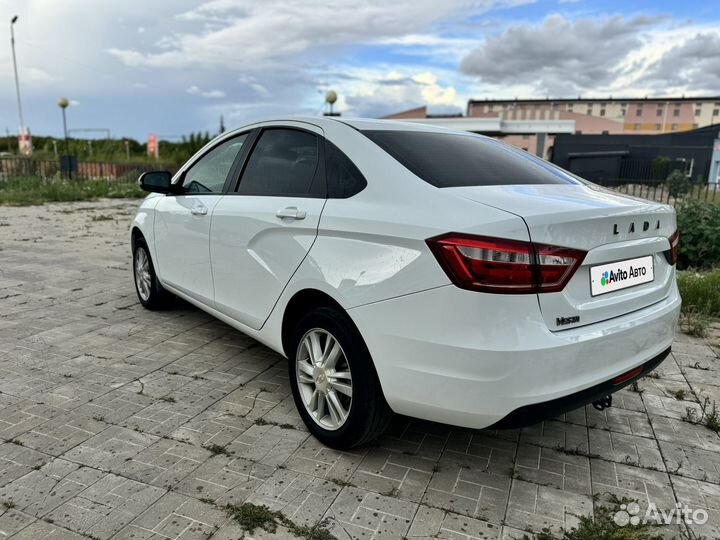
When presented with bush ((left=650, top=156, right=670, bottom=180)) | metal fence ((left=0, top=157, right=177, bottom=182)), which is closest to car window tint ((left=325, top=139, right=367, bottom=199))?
metal fence ((left=0, top=157, right=177, bottom=182))

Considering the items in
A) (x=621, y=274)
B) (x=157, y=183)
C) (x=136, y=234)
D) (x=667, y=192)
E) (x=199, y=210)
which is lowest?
(x=667, y=192)

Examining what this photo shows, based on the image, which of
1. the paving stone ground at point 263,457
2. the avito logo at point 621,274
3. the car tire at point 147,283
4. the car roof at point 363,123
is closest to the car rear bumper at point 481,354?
the avito logo at point 621,274

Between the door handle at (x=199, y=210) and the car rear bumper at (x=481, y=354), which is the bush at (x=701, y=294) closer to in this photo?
the car rear bumper at (x=481, y=354)

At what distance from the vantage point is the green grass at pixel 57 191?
49.6ft

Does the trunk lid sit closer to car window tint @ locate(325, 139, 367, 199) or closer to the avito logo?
the avito logo

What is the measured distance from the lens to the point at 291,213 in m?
2.90

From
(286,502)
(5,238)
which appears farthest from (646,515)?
(5,238)

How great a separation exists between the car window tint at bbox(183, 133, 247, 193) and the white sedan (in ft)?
1.16

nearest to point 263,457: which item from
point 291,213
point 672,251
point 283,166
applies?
point 291,213

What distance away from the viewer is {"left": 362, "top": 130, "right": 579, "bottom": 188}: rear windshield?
2.59m

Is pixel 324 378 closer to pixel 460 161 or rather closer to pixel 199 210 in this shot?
pixel 460 161

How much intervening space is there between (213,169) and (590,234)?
273cm

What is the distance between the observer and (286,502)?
2.37 m

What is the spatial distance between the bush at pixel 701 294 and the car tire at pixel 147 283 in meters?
4.89
